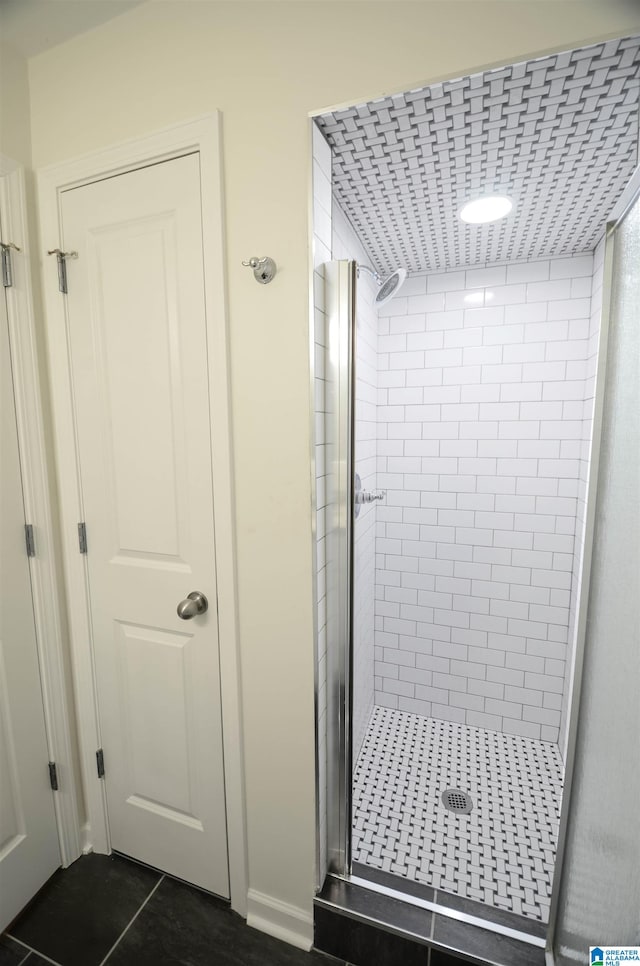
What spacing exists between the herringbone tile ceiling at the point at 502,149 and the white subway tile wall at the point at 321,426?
0.40 ft

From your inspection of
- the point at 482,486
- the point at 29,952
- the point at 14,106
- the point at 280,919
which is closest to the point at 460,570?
the point at 482,486

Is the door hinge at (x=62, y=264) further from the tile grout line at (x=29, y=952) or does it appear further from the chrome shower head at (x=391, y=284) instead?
the tile grout line at (x=29, y=952)

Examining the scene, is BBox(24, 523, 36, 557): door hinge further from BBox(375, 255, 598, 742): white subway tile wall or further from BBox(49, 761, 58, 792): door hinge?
BBox(375, 255, 598, 742): white subway tile wall

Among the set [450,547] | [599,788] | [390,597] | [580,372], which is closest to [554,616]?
[450,547]

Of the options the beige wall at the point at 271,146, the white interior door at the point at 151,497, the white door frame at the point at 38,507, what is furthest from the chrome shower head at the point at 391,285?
the white door frame at the point at 38,507

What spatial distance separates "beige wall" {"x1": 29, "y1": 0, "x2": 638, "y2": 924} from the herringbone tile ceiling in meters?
0.06

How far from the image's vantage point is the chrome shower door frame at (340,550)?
3.52ft

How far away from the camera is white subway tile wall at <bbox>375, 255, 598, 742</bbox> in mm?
1878

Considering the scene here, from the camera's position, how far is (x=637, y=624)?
2.26 feet

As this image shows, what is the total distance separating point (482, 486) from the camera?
2023mm

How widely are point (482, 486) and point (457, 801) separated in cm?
132

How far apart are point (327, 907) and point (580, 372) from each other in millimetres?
2113

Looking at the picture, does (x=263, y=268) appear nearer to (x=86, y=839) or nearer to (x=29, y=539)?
(x=29, y=539)

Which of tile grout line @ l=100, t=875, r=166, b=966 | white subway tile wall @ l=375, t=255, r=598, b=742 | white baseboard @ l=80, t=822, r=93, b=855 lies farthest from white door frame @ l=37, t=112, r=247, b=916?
white subway tile wall @ l=375, t=255, r=598, b=742
